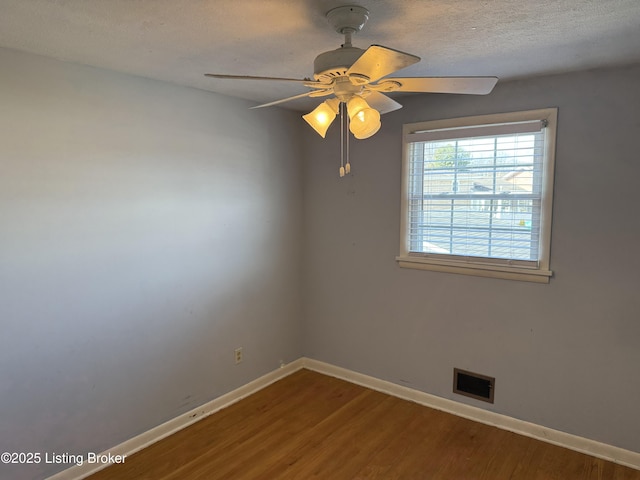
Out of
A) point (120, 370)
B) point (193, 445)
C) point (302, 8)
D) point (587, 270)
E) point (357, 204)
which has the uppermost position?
point (302, 8)

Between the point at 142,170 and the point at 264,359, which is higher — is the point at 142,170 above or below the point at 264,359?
above

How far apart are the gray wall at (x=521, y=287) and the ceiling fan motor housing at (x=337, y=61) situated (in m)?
1.63

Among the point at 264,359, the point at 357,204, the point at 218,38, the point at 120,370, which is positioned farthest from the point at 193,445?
the point at 218,38

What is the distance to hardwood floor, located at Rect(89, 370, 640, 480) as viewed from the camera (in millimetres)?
2438

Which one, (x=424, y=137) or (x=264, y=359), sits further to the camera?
(x=264, y=359)

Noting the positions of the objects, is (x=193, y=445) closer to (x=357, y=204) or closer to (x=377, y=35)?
(x=357, y=204)

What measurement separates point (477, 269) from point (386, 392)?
122cm

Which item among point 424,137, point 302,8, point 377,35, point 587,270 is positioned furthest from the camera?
point 424,137

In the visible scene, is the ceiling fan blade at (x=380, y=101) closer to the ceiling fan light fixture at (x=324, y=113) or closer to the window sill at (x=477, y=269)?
the ceiling fan light fixture at (x=324, y=113)

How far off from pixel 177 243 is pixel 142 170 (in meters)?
0.51

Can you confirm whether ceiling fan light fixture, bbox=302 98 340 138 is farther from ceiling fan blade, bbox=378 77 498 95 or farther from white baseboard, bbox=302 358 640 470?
white baseboard, bbox=302 358 640 470

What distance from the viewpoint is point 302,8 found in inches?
62.9

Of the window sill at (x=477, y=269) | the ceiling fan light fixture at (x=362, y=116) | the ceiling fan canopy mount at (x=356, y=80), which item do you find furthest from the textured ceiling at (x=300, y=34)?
the window sill at (x=477, y=269)

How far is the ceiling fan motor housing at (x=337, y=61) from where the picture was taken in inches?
58.1
